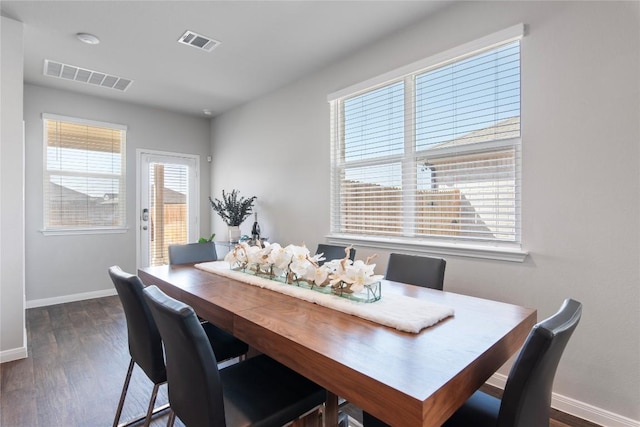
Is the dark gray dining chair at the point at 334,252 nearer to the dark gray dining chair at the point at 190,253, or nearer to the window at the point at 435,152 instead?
the window at the point at 435,152

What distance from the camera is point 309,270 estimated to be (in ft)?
5.60

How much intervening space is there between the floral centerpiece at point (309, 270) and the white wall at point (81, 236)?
10.6 ft

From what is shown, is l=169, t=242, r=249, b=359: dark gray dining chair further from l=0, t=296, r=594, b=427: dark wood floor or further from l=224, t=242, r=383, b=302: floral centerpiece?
l=0, t=296, r=594, b=427: dark wood floor

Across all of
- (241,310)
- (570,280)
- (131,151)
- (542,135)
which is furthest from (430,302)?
(131,151)

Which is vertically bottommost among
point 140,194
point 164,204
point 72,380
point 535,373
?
point 72,380

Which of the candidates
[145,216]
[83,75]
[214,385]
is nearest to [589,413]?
[214,385]

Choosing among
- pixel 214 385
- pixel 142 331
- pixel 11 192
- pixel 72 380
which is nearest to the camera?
pixel 214 385

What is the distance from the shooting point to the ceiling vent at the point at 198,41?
9.37 ft

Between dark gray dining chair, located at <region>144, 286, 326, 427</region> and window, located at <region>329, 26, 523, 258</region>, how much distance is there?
5.41 feet

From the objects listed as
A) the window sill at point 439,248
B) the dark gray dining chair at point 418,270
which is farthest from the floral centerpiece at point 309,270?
the window sill at point 439,248

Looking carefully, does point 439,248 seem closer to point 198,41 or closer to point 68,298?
point 198,41

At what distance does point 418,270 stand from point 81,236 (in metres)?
4.37

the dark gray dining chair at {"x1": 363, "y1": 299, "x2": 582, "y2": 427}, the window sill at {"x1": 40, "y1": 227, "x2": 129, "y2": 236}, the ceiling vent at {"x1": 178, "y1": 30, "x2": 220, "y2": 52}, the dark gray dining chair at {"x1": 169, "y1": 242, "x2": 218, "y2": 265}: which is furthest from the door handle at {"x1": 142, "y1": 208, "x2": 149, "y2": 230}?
the dark gray dining chair at {"x1": 363, "y1": 299, "x2": 582, "y2": 427}

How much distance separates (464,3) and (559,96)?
98cm
